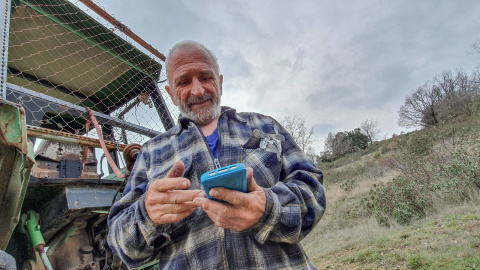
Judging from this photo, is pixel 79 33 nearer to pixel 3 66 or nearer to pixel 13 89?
pixel 13 89

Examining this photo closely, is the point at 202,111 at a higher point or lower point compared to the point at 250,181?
higher

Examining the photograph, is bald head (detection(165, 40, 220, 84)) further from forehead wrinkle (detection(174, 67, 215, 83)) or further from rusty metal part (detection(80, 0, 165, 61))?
rusty metal part (detection(80, 0, 165, 61))

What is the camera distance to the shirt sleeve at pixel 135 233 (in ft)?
3.25

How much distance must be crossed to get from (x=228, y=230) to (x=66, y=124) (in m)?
2.33

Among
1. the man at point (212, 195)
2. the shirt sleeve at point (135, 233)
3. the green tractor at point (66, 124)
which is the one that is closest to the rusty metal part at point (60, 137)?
the green tractor at point (66, 124)

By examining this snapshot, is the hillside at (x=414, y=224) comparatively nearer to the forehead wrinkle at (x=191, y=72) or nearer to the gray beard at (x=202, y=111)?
the gray beard at (x=202, y=111)

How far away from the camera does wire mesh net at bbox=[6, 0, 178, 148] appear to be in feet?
8.14

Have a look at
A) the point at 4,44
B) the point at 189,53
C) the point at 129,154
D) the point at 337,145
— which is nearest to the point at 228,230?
the point at 189,53

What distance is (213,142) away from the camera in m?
1.40

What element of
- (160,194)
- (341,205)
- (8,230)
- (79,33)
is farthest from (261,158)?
(341,205)

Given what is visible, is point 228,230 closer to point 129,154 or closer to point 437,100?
point 129,154

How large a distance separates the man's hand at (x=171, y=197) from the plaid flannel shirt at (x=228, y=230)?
8 centimetres

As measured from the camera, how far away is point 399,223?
578 cm

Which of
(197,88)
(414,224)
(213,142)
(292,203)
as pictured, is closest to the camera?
(292,203)
